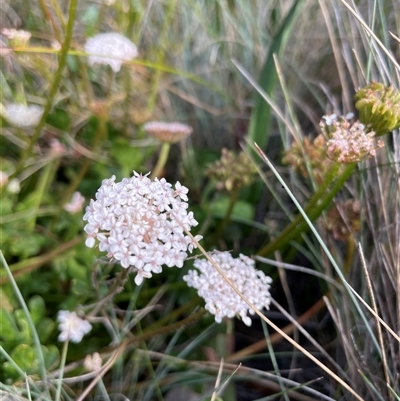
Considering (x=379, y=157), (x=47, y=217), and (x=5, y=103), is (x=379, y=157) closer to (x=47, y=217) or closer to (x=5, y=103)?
(x=47, y=217)

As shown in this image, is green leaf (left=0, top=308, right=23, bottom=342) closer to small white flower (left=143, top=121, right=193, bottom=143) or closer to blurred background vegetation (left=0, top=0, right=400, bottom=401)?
blurred background vegetation (left=0, top=0, right=400, bottom=401)

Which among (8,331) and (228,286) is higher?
(228,286)

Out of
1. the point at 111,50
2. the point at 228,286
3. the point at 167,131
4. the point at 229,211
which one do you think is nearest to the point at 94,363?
the point at 228,286

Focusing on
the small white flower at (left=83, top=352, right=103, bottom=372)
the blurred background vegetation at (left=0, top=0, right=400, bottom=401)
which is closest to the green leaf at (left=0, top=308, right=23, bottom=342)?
the blurred background vegetation at (left=0, top=0, right=400, bottom=401)

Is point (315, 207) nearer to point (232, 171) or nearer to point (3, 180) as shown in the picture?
point (232, 171)

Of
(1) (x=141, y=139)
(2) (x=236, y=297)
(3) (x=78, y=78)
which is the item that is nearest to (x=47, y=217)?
(1) (x=141, y=139)

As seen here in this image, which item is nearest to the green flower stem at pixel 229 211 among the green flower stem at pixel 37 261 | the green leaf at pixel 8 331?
the green flower stem at pixel 37 261

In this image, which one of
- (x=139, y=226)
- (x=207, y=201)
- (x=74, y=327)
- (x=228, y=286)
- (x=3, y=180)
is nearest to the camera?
(x=139, y=226)
